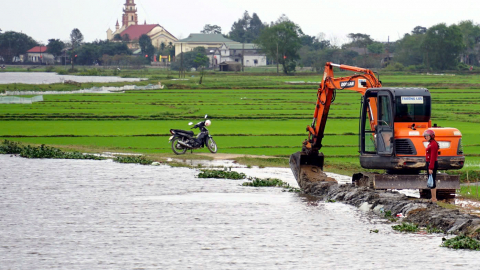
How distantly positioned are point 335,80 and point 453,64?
14109 centimetres

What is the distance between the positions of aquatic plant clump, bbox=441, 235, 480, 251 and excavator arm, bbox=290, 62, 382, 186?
6102mm

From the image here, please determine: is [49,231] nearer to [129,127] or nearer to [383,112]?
[383,112]

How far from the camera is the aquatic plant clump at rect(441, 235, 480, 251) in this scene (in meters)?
15.2

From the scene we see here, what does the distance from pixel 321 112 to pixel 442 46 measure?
140m

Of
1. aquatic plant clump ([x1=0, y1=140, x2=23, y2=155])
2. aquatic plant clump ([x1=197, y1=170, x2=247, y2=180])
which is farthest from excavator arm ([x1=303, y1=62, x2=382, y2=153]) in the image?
aquatic plant clump ([x1=0, y1=140, x2=23, y2=155])

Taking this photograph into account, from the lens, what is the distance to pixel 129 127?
44812mm

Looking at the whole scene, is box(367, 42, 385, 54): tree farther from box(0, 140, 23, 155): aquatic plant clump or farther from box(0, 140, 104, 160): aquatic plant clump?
box(0, 140, 104, 160): aquatic plant clump

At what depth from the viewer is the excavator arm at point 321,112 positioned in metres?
21.7

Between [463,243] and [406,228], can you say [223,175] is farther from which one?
[463,243]

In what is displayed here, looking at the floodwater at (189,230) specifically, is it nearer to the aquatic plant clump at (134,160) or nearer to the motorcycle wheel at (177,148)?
the aquatic plant clump at (134,160)

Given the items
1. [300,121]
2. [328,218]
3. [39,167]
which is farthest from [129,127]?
[328,218]

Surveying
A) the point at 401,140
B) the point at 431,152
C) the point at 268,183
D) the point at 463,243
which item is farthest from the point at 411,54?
the point at 463,243

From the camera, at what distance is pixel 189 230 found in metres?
17.1

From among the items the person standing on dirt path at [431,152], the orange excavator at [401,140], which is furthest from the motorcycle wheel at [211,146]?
the person standing on dirt path at [431,152]
